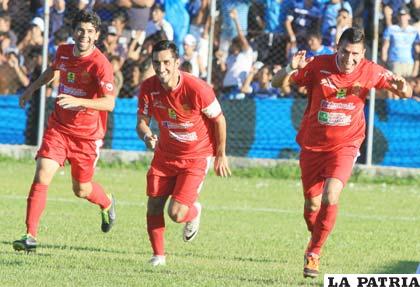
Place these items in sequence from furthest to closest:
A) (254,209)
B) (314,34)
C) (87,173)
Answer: (314,34), (254,209), (87,173)

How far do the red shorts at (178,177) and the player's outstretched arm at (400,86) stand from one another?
1.78 metres

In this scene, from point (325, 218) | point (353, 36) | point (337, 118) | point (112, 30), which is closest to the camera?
point (353, 36)

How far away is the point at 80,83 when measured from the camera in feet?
35.2

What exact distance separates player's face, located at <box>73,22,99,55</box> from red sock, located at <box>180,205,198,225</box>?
181 cm

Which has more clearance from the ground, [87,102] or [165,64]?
[165,64]

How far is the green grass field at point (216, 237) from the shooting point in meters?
8.96

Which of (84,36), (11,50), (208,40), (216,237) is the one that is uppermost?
(84,36)

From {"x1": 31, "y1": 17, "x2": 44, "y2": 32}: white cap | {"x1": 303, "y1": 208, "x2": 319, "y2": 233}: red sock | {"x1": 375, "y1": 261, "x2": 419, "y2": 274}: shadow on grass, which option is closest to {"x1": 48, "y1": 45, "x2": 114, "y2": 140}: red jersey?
{"x1": 303, "y1": 208, "x2": 319, "y2": 233}: red sock

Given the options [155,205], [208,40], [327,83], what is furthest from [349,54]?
[208,40]

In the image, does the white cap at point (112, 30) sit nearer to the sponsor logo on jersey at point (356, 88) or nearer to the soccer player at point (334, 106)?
the soccer player at point (334, 106)

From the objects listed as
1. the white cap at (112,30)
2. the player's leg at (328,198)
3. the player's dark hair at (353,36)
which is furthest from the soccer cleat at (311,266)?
the white cap at (112,30)

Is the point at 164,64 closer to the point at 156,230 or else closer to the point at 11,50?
the point at 156,230

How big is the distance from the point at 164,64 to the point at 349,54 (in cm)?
→ 154

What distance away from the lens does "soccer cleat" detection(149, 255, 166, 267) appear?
965 centimetres
